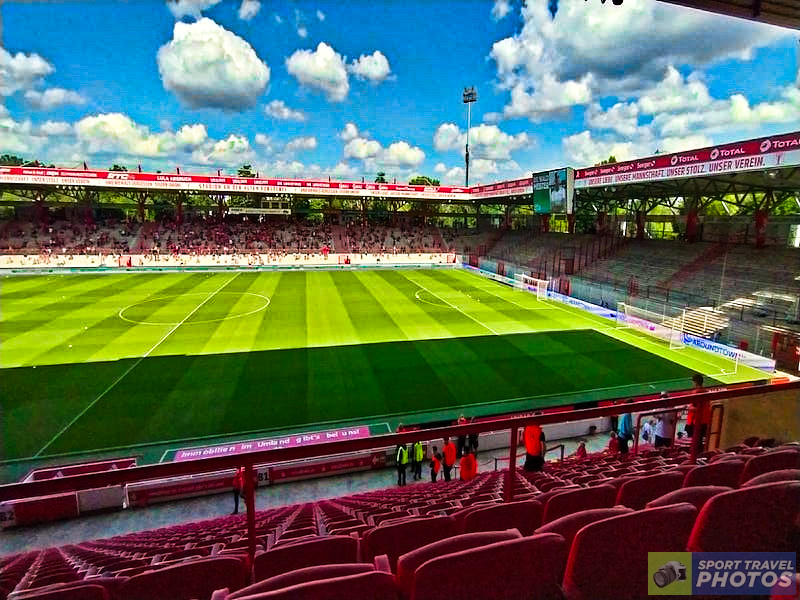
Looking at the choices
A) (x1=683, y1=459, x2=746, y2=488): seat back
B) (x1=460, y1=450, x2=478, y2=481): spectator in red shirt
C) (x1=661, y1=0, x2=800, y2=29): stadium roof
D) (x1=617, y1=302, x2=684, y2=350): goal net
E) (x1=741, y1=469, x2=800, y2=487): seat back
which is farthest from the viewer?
(x1=617, y1=302, x2=684, y2=350): goal net

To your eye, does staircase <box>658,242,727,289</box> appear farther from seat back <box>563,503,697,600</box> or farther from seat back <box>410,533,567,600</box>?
seat back <box>410,533,567,600</box>

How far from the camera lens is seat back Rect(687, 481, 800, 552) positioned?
2.33m

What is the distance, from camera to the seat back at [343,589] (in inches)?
65.8

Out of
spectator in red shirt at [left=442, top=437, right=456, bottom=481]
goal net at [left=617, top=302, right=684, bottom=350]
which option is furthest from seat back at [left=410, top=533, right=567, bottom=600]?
goal net at [left=617, top=302, right=684, bottom=350]

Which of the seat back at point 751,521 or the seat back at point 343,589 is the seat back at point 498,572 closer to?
the seat back at point 343,589

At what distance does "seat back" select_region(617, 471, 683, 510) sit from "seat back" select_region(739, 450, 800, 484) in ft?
2.28

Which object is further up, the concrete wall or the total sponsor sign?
the total sponsor sign

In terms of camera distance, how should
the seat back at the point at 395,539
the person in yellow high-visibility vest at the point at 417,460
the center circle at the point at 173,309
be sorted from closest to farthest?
the seat back at the point at 395,539, the person in yellow high-visibility vest at the point at 417,460, the center circle at the point at 173,309

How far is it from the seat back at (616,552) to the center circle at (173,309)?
23982mm

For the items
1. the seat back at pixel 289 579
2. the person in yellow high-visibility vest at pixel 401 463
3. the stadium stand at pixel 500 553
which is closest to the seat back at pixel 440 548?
the stadium stand at pixel 500 553

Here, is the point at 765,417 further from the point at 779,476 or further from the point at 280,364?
the point at 280,364

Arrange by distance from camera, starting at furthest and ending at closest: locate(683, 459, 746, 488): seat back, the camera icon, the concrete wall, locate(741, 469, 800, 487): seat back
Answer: the concrete wall < locate(683, 459, 746, 488): seat back < locate(741, 469, 800, 487): seat back < the camera icon

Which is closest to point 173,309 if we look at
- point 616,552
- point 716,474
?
point 716,474

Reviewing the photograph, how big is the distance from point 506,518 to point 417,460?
28.0 ft
